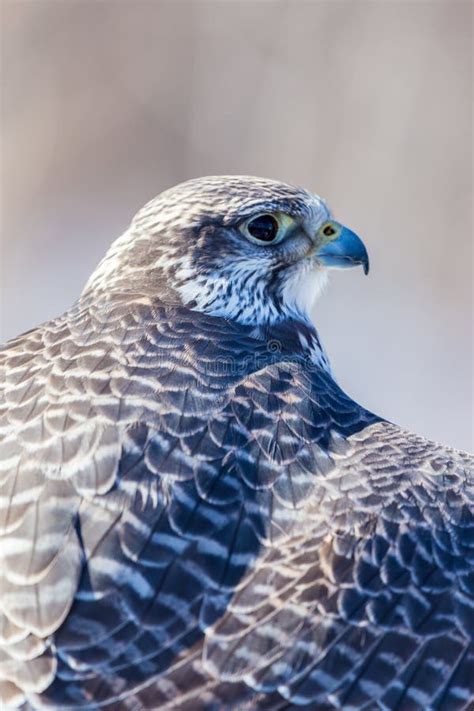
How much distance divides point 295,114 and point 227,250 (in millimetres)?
5419

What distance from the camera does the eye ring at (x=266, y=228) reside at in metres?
5.08

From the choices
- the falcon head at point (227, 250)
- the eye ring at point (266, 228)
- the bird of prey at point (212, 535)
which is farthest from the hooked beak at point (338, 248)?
the bird of prey at point (212, 535)

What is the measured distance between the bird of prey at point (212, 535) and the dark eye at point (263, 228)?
0.55 metres

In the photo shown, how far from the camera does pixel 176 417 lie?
13.4 ft

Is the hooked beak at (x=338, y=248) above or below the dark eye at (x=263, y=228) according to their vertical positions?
below

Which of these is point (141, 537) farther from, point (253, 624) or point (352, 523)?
point (352, 523)

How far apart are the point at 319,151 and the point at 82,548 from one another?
22.5 ft

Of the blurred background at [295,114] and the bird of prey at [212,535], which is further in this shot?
the blurred background at [295,114]

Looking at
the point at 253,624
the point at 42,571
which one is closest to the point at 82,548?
the point at 42,571

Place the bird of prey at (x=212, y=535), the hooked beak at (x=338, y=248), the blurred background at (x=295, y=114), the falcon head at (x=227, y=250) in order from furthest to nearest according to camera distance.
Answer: the blurred background at (x=295, y=114) < the hooked beak at (x=338, y=248) < the falcon head at (x=227, y=250) < the bird of prey at (x=212, y=535)

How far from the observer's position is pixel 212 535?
3.84m

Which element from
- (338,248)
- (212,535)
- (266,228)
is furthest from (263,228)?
(212,535)

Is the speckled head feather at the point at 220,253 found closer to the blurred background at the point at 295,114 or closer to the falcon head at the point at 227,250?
the falcon head at the point at 227,250

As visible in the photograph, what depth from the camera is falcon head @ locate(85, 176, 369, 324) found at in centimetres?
504
